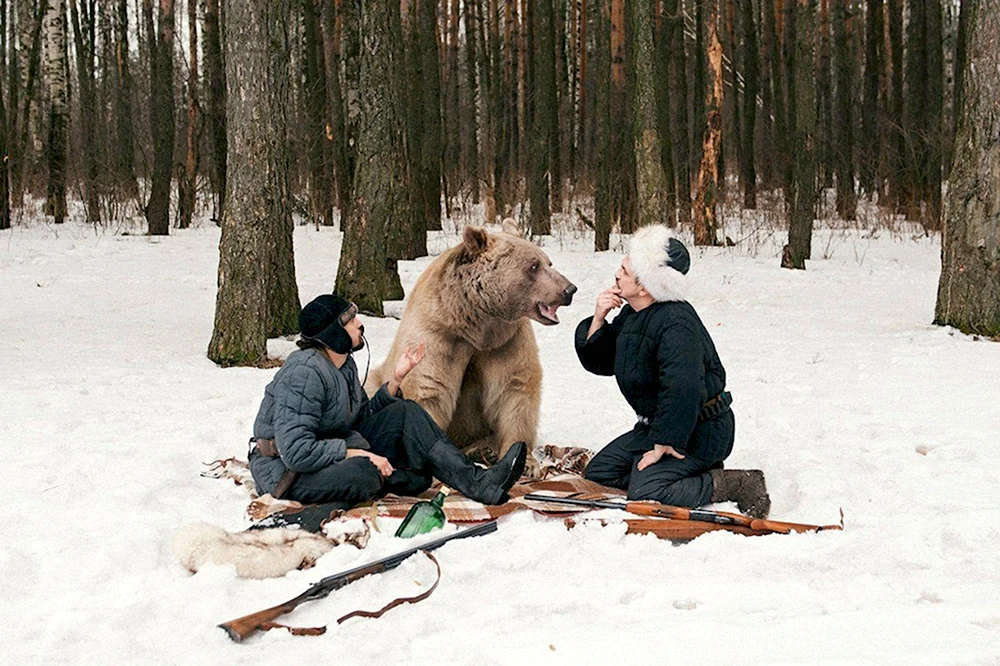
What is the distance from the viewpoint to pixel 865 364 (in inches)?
313

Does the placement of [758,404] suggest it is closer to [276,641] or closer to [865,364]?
[865,364]

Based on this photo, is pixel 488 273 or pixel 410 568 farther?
pixel 488 273

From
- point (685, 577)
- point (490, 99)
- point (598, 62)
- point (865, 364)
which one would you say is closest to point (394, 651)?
point (685, 577)

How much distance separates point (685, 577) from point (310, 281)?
1031 centimetres

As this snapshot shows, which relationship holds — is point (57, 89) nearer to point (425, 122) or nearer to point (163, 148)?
point (163, 148)

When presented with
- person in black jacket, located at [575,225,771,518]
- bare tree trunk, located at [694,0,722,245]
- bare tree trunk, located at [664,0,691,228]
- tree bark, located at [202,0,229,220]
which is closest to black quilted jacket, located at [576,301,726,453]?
person in black jacket, located at [575,225,771,518]

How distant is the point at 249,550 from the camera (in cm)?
367

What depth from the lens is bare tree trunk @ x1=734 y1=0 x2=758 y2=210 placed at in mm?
21953

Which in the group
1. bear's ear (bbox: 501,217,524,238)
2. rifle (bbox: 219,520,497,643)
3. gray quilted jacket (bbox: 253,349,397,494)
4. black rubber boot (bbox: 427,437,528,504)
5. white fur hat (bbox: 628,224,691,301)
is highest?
bear's ear (bbox: 501,217,524,238)

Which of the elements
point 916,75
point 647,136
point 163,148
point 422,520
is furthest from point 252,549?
point 916,75

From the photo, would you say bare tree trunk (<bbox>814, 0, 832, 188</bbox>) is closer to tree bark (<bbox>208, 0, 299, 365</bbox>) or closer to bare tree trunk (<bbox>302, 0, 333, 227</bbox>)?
bare tree trunk (<bbox>302, 0, 333, 227</bbox>)

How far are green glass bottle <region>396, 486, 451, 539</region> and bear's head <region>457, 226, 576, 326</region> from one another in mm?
1434

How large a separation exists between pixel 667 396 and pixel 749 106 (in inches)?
772

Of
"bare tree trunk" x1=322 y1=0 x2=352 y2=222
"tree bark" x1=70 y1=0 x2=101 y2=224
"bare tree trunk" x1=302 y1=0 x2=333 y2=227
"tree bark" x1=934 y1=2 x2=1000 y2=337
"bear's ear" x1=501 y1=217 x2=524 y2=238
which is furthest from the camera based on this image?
"bare tree trunk" x1=302 y1=0 x2=333 y2=227
